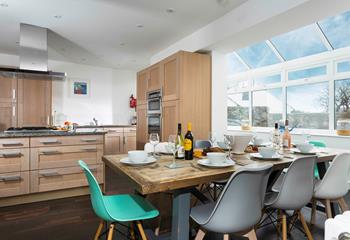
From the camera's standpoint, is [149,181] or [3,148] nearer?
[149,181]

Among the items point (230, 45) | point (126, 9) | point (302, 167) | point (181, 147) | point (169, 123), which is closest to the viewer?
point (302, 167)

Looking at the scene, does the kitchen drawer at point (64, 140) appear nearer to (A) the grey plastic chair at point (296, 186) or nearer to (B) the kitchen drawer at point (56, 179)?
(B) the kitchen drawer at point (56, 179)

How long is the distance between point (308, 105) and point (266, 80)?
3.59 feet

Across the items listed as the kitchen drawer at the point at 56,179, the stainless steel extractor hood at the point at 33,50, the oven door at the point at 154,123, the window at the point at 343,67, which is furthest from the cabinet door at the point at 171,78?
the window at the point at 343,67

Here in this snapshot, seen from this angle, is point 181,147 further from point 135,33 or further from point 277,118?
point 277,118

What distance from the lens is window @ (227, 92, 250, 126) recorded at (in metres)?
5.54

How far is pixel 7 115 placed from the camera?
15.4 ft

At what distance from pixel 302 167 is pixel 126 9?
2.81 m

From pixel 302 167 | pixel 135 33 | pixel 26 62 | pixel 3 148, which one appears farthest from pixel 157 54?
pixel 302 167

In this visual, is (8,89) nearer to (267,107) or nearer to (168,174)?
(168,174)

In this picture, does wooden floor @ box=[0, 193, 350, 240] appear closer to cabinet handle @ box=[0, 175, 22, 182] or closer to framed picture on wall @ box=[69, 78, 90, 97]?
cabinet handle @ box=[0, 175, 22, 182]

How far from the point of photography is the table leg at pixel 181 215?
52.1 inches

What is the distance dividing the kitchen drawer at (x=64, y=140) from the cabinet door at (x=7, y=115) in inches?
103

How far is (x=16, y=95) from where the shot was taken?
473cm
